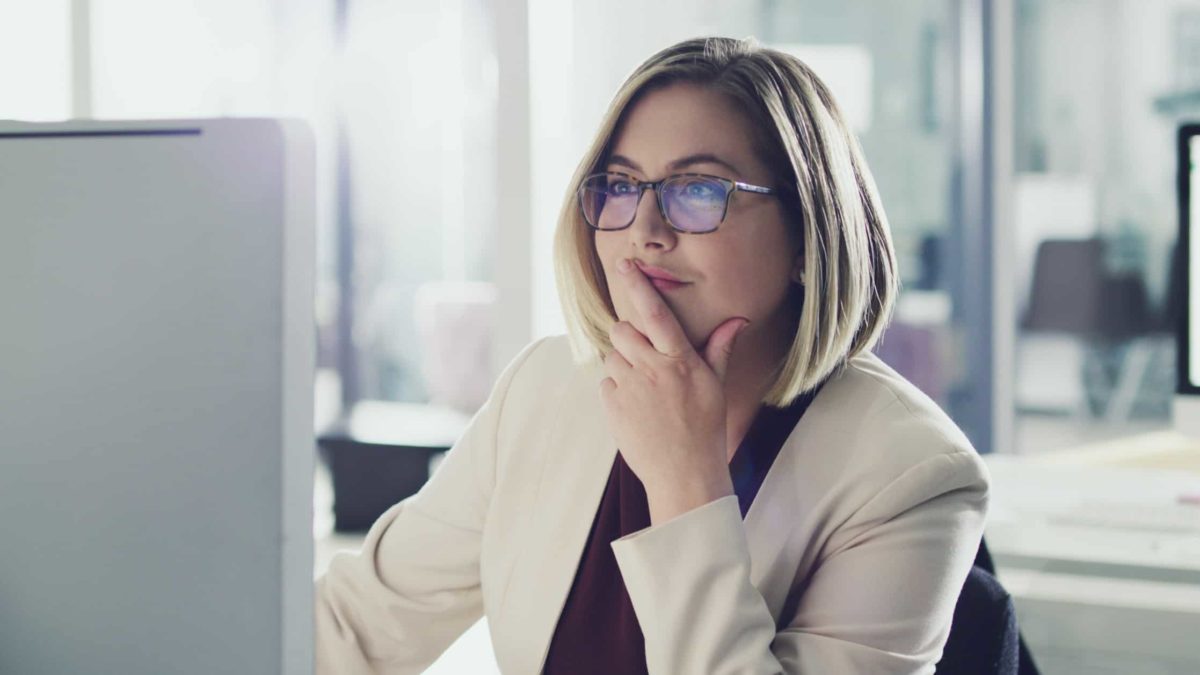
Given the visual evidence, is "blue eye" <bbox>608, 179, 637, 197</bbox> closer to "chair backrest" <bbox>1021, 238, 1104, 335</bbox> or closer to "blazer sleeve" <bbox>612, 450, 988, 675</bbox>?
"blazer sleeve" <bbox>612, 450, 988, 675</bbox>

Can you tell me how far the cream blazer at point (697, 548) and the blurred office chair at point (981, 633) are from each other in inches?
1.5

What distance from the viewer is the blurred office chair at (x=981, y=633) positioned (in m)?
1.11

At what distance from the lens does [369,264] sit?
Answer: 5.88 m

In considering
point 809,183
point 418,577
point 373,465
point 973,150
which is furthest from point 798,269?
point 973,150

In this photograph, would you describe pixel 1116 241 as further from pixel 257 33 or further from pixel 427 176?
pixel 257 33

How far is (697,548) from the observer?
3.52 ft

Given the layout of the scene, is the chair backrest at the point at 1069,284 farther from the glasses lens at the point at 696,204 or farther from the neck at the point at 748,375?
the glasses lens at the point at 696,204

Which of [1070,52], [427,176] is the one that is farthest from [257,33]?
[1070,52]

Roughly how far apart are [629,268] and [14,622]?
727 millimetres

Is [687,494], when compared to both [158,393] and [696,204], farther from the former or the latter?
[158,393]

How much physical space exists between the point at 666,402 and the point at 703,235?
180mm

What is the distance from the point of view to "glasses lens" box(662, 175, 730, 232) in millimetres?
1209

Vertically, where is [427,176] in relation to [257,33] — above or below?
below

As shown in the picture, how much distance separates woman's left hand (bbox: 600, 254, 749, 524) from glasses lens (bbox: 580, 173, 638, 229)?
0.19 ft
